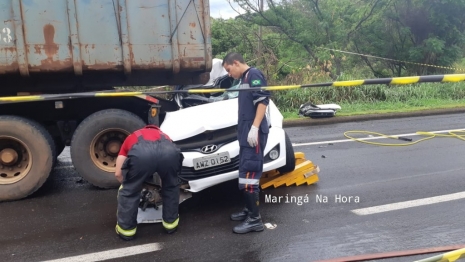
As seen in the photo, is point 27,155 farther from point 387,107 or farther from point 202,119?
point 387,107

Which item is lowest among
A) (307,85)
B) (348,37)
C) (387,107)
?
(387,107)

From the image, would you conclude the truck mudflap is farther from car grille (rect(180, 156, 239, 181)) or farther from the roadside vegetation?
the roadside vegetation

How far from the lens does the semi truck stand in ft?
17.3

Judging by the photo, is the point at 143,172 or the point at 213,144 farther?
the point at 213,144

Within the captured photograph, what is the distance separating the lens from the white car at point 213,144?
192 inches

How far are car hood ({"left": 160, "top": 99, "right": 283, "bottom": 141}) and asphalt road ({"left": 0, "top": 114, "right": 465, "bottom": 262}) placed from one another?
0.84m

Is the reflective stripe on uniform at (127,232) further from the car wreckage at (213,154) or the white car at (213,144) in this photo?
the white car at (213,144)

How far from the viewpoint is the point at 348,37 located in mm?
19484

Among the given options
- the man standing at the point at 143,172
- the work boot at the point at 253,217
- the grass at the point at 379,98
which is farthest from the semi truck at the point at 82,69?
the grass at the point at 379,98

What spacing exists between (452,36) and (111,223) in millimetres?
17838

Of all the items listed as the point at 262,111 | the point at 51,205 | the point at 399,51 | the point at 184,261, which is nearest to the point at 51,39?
the point at 51,205

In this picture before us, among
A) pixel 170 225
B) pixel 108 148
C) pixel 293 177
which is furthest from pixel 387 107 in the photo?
pixel 170 225

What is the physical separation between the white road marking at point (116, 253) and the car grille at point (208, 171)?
2.83 ft

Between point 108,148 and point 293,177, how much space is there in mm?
2322
